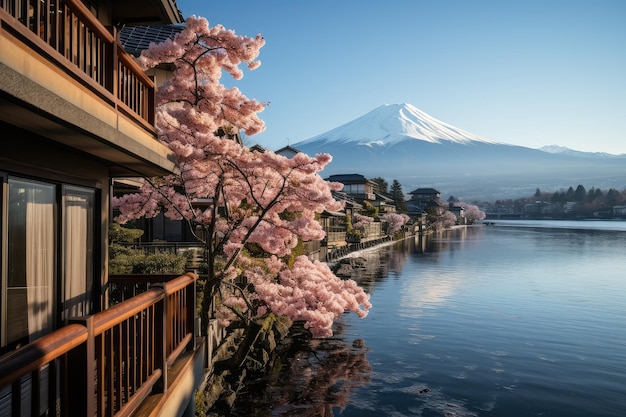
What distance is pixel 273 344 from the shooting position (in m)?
17.8

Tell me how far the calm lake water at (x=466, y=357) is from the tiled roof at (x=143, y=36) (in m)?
14.4

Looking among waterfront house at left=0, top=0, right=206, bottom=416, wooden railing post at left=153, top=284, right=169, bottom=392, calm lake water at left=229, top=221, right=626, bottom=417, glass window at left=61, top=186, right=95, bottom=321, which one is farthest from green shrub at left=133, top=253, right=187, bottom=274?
wooden railing post at left=153, top=284, right=169, bottom=392

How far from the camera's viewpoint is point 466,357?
1828cm

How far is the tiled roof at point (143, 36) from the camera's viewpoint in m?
21.4

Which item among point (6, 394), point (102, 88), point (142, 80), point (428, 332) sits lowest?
point (428, 332)

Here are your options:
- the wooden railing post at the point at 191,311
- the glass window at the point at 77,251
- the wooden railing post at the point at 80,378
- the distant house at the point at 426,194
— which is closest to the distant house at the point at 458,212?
A: the distant house at the point at 426,194

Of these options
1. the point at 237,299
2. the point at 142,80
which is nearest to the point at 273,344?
the point at 237,299

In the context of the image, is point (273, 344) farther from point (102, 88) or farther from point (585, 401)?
point (102, 88)

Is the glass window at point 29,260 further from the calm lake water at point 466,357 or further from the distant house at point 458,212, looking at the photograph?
the distant house at point 458,212

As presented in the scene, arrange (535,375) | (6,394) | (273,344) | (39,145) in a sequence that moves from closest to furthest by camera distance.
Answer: (6,394) < (39,145) < (535,375) < (273,344)

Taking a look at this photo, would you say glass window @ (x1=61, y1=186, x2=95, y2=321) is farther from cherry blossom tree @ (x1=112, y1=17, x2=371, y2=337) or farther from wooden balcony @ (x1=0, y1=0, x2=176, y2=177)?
cherry blossom tree @ (x1=112, y1=17, x2=371, y2=337)

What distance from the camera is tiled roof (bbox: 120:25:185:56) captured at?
2136 cm

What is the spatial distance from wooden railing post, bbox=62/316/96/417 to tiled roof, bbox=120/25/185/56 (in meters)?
19.9

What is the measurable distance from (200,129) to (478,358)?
1332 centimetres
